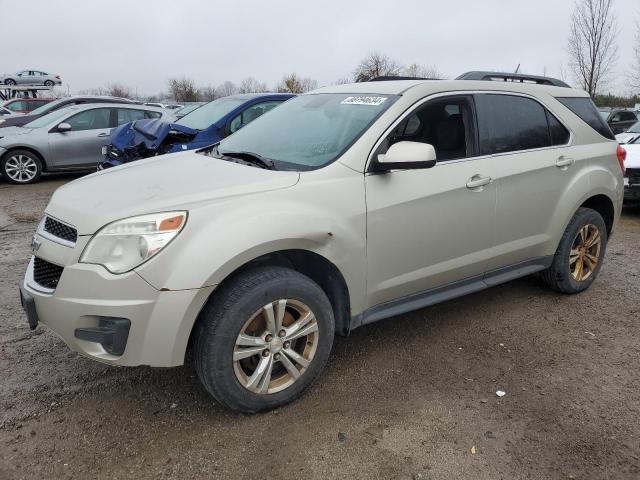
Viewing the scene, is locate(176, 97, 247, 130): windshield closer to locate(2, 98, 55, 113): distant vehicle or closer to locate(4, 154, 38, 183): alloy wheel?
locate(4, 154, 38, 183): alloy wheel

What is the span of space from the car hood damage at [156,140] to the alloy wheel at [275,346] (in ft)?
14.1

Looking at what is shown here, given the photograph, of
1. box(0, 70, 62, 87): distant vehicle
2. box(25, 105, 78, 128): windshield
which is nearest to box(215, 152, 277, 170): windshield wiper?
box(25, 105, 78, 128): windshield

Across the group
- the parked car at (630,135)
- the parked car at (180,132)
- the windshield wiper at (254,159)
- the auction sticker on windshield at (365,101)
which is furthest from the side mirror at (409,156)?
the parked car at (630,135)

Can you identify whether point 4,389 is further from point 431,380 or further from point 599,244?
point 599,244

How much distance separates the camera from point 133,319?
7.73ft

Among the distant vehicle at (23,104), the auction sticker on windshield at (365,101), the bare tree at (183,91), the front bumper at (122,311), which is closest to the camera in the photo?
the front bumper at (122,311)

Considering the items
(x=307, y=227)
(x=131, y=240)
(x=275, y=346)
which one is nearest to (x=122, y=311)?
(x=131, y=240)

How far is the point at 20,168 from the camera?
379 inches

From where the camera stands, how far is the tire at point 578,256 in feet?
13.5

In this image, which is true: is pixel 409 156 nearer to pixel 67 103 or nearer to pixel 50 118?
pixel 50 118

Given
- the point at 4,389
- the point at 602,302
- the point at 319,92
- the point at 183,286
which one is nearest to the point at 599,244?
the point at 602,302

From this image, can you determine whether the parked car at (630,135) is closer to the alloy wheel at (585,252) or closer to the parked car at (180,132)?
the alloy wheel at (585,252)

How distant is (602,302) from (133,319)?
3745mm

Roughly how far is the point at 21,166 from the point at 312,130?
27.4ft
